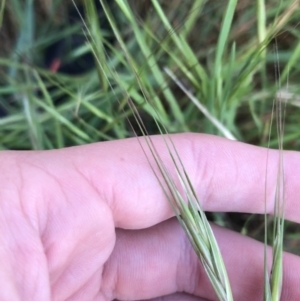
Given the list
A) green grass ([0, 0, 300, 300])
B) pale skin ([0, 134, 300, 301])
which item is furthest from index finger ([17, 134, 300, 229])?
green grass ([0, 0, 300, 300])

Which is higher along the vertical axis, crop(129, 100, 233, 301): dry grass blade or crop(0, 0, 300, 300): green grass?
crop(0, 0, 300, 300): green grass

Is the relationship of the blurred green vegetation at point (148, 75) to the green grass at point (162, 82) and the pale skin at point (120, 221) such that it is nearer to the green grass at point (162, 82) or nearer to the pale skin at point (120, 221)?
the green grass at point (162, 82)

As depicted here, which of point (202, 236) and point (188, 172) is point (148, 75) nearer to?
point (188, 172)

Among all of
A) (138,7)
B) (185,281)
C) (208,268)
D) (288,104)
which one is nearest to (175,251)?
(185,281)

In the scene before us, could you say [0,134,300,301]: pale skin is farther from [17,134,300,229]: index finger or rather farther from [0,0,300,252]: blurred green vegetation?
[0,0,300,252]: blurred green vegetation

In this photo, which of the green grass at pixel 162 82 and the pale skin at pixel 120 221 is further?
the green grass at pixel 162 82


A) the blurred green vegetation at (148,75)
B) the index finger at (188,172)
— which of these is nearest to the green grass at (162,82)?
the blurred green vegetation at (148,75)

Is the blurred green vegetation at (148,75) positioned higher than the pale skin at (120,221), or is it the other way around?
the blurred green vegetation at (148,75)
